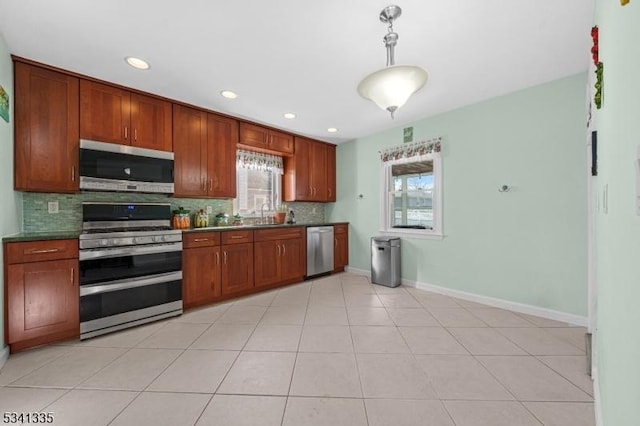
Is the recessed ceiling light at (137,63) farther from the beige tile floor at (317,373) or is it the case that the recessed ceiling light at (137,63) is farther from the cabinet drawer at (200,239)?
the beige tile floor at (317,373)

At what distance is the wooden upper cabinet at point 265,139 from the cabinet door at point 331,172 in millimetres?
884

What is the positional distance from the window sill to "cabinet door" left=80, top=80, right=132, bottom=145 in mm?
3664

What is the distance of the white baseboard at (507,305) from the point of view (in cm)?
257

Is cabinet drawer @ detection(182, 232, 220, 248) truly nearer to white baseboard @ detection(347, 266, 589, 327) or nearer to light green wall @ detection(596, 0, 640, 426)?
white baseboard @ detection(347, 266, 589, 327)

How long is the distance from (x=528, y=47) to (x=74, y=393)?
416 cm

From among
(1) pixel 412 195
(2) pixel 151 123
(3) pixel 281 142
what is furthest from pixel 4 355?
(1) pixel 412 195

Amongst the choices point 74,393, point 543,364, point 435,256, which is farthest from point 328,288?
point 74,393

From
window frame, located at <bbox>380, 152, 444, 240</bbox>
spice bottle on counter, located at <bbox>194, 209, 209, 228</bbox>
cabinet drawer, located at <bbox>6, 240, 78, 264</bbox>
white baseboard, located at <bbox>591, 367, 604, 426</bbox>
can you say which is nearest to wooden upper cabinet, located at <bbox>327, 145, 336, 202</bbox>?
window frame, located at <bbox>380, 152, 444, 240</bbox>

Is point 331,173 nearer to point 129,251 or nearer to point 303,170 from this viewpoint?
point 303,170

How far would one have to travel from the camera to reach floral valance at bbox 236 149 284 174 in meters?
4.06

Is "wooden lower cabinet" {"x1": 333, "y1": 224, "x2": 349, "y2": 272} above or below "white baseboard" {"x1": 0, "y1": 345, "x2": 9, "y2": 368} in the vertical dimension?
above

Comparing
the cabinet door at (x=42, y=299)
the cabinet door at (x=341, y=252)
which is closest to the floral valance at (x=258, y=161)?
the cabinet door at (x=341, y=252)

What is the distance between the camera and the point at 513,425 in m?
1.37

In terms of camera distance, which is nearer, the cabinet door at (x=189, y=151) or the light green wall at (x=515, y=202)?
the light green wall at (x=515, y=202)
